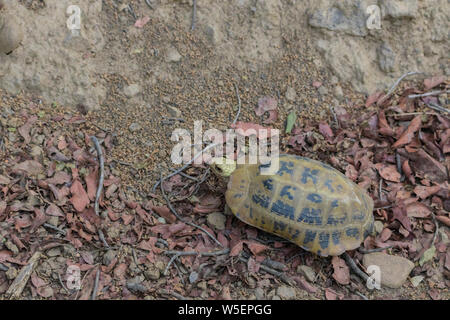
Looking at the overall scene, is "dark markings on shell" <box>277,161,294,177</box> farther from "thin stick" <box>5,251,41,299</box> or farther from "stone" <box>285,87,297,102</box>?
"thin stick" <box>5,251,41,299</box>

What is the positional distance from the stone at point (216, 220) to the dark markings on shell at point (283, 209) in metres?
0.45

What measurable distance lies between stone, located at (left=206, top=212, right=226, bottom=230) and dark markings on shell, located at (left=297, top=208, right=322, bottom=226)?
24.3 inches

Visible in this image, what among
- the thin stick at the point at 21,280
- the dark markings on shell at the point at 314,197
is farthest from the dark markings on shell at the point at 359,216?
the thin stick at the point at 21,280

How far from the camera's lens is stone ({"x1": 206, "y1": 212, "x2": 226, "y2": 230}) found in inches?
127

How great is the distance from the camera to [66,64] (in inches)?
137

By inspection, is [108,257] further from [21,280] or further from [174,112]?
[174,112]

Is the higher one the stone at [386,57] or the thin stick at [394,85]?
the stone at [386,57]

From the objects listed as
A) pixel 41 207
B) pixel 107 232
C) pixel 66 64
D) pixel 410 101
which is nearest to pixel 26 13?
pixel 66 64

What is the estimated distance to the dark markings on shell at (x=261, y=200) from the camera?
9.95 feet

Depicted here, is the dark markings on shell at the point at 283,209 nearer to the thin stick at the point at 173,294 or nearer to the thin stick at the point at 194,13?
the thin stick at the point at 173,294

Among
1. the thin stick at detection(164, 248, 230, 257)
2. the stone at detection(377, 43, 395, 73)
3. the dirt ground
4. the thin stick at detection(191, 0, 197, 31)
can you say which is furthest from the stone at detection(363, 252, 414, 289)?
the thin stick at detection(191, 0, 197, 31)

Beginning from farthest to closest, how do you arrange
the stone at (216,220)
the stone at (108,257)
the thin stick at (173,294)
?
1. the stone at (216,220)
2. the stone at (108,257)
3. the thin stick at (173,294)

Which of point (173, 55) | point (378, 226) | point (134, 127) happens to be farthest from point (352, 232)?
point (173, 55)

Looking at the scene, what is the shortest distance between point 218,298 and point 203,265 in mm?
260
